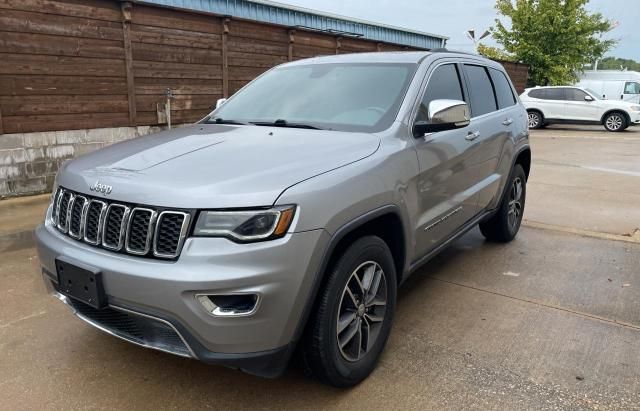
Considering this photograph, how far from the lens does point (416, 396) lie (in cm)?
265

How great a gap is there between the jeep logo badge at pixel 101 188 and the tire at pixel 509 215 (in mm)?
3658

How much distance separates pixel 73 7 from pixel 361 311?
6.44 meters

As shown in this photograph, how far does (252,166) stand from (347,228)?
1.74ft

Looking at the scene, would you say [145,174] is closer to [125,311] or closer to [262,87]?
[125,311]

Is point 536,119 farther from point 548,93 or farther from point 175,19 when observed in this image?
point 175,19

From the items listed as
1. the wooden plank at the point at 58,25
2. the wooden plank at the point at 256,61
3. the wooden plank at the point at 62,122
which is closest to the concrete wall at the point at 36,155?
the wooden plank at the point at 62,122

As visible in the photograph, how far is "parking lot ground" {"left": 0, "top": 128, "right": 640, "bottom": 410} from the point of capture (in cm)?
263

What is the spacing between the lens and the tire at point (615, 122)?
59.8 ft

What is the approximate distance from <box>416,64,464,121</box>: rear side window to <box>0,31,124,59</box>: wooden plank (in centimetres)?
545

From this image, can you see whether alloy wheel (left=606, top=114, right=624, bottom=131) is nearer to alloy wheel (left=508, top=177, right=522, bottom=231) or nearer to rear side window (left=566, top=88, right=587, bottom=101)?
rear side window (left=566, top=88, right=587, bottom=101)

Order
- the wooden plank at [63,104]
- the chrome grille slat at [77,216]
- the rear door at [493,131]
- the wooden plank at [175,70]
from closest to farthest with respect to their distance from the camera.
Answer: the chrome grille slat at [77,216] → the rear door at [493,131] → the wooden plank at [63,104] → the wooden plank at [175,70]

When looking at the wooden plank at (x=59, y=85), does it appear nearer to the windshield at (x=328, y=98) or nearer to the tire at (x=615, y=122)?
the windshield at (x=328, y=98)

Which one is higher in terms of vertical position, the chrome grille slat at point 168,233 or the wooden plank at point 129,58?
the wooden plank at point 129,58

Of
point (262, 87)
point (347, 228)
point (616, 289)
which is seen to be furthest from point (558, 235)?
point (347, 228)
